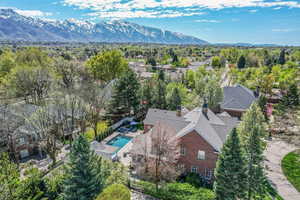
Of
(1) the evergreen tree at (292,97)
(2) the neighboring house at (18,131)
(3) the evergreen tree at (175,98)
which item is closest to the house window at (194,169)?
(3) the evergreen tree at (175,98)

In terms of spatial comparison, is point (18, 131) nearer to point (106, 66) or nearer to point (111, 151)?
point (111, 151)

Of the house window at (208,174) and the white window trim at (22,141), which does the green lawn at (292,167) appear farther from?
the white window trim at (22,141)

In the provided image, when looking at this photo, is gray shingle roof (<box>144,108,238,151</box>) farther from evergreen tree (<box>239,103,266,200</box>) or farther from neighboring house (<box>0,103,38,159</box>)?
neighboring house (<box>0,103,38,159</box>)

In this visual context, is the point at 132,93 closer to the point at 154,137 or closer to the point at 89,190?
the point at 154,137

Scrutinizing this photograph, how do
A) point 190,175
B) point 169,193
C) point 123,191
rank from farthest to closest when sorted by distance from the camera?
point 190,175
point 169,193
point 123,191

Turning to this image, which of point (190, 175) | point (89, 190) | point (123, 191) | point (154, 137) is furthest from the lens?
point (190, 175)

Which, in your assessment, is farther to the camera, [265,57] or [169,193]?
[265,57]

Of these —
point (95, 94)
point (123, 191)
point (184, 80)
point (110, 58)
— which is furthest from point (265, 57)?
point (123, 191)
